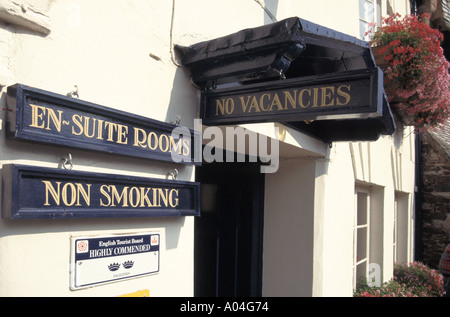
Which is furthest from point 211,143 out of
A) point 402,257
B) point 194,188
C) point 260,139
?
point 402,257

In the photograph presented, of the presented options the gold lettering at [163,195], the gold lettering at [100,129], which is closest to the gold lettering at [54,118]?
the gold lettering at [100,129]

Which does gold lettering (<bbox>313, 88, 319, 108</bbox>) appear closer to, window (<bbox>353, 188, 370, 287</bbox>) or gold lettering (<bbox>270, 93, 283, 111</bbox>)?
gold lettering (<bbox>270, 93, 283, 111</bbox>)

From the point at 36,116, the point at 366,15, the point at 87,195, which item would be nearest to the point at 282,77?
the point at 87,195

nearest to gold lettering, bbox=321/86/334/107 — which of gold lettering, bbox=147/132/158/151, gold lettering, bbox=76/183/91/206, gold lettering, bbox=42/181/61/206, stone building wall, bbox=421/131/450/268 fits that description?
gold lettering, bbox=147/132/158/151

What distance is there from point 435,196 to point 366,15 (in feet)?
15.0

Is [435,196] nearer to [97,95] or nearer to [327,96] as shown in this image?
[327,96]

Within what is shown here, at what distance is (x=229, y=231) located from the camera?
438 cm

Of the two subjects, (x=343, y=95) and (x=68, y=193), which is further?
(x=343, y=95)

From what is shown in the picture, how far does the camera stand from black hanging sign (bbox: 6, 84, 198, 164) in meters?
1.80

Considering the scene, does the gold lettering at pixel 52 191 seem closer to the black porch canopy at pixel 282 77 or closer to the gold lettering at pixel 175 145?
the gold lettering at pixel 175 145

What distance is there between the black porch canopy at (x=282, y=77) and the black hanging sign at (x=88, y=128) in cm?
38

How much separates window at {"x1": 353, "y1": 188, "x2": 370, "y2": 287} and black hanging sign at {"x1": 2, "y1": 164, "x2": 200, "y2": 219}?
4.25 m
